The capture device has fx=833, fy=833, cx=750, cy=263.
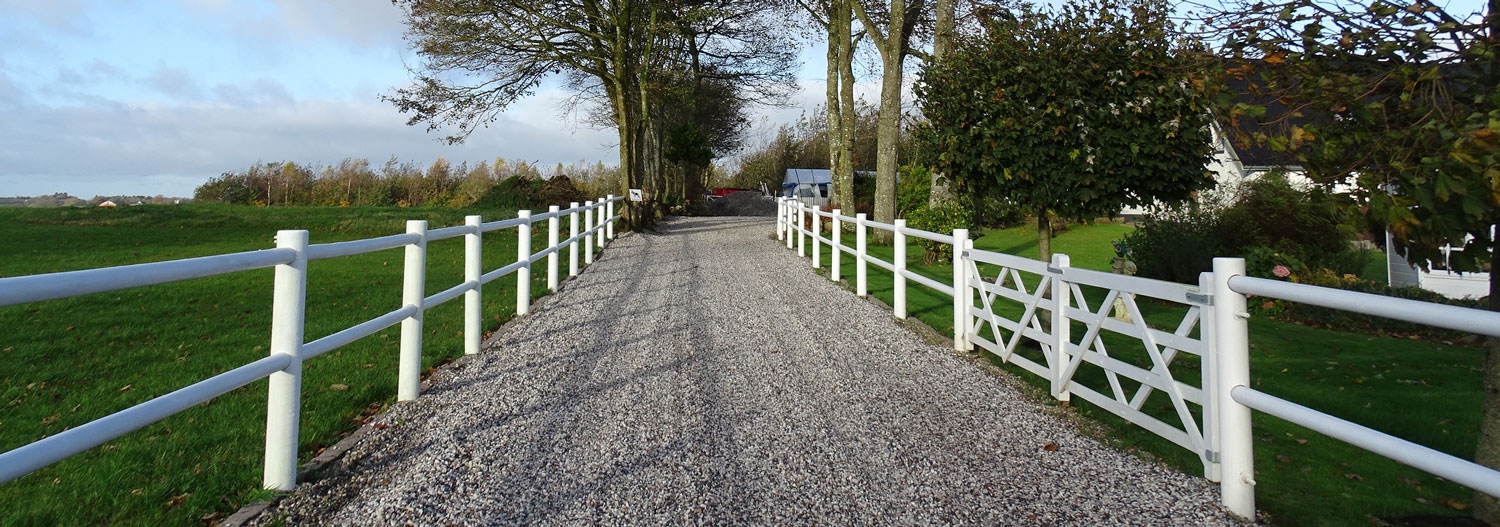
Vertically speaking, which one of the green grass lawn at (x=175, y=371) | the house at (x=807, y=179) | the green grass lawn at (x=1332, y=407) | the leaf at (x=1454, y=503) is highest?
the house at (x=807, y=179)

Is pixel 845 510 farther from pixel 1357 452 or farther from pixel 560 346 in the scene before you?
pixel 560 346

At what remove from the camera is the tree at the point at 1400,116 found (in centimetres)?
275

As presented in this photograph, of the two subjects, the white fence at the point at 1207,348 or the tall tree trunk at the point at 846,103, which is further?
the tall tree trunk at the point at 846,103

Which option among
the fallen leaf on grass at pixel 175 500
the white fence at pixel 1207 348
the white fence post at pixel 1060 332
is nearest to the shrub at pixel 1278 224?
the white fence at pixel 1207 348

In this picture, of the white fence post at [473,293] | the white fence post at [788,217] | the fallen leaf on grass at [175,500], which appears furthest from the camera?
the white fence post at [788,217]

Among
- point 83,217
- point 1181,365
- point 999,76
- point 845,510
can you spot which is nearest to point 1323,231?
point 1181,365

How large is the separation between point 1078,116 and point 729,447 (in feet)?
13.8

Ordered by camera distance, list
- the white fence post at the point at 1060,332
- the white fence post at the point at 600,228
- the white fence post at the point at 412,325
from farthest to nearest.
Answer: the white fence post at the point at 600,228
the white fence post at the point at 1060,332
the white fence post at the point at 412,325

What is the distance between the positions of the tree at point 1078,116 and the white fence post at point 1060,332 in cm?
172

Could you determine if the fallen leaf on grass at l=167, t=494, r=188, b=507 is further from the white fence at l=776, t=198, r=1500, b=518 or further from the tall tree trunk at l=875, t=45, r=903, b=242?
the tall tree trunk at l=875, t=45, r=903, b=242

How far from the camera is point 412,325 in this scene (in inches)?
203

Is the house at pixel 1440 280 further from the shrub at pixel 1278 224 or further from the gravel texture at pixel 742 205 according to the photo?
the gravel texture at pixel 742 205

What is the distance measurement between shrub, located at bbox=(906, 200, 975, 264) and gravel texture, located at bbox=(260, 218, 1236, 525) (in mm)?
8742

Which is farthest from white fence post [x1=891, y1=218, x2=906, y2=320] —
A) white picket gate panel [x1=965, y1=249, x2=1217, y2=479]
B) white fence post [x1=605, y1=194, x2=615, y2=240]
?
white fence post [x1=605, y1=194, x2=615, y2=240]
